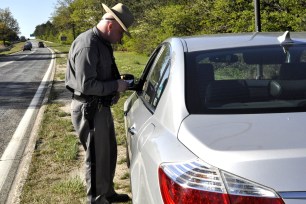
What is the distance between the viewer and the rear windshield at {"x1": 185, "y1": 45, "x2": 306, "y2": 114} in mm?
2258

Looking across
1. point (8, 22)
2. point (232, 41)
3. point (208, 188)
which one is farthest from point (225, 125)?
point (8, 22)

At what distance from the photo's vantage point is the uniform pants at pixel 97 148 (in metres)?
3.54

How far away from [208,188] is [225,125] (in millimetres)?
396

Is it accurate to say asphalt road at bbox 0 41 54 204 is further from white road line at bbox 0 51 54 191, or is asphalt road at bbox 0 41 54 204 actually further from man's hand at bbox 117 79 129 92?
man's hand at bbox 117 79 129 92

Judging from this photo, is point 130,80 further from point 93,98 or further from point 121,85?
point 93,98

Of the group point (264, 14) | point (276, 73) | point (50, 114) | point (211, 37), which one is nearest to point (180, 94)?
point (276, 73)

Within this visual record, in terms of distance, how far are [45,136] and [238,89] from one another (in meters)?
4.90

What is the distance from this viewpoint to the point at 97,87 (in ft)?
11.1

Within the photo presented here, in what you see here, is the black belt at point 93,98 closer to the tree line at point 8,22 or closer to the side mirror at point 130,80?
the side mirror at point 130,80

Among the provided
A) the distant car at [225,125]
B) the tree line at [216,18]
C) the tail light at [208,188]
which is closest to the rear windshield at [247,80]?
the distant car at [225,125]

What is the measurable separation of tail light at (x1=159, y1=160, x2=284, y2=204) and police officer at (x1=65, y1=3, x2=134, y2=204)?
5.60ft

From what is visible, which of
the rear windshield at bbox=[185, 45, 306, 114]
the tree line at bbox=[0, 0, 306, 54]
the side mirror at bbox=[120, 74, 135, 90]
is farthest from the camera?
the tree line at bbox=[0, 0, 306, 54]

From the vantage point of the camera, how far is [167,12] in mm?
22125

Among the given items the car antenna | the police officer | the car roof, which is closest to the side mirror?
the police officer
